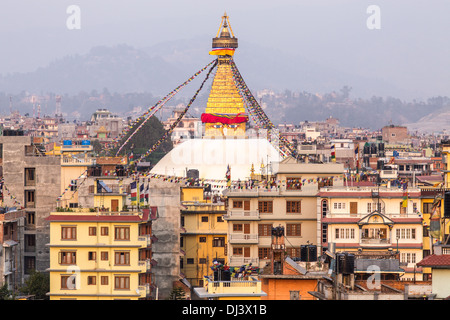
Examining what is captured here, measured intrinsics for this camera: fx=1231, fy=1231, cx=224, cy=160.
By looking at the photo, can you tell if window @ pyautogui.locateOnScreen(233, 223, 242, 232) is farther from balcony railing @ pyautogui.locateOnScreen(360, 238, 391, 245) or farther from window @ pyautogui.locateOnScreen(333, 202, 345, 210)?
balcony railing @ pyautogui.locateOnScreen(360, 238, 391, 245)

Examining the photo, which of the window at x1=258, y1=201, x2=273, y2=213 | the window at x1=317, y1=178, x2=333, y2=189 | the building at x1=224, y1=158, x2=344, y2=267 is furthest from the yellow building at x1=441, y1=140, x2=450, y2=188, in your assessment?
the window at x1=258, y1=201, x2=273, y2=213

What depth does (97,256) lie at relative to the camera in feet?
120

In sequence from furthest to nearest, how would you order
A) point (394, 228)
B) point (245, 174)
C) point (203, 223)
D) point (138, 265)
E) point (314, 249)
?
point (245, 174)
point (203, 223)
point (394, 228)
point (138, 265)
point (314, 249)

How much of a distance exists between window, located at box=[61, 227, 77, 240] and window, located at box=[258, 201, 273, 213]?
9.22 meters

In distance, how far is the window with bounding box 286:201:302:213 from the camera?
1745 inches

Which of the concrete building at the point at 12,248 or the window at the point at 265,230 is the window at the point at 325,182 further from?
the concrete building at the point at 12,248

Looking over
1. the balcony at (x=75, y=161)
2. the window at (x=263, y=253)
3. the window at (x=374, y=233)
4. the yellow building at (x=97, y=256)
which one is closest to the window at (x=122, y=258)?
the yellow building at (x=97, y=256)

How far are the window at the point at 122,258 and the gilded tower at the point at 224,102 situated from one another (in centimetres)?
6260

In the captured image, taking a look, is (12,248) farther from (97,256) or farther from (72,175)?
(97,256)

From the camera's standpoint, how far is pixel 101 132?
7520 inches

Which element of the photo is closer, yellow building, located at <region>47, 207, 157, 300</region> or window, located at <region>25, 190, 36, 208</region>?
yellow building, located at <region>47, 207, 157, 300</region>
